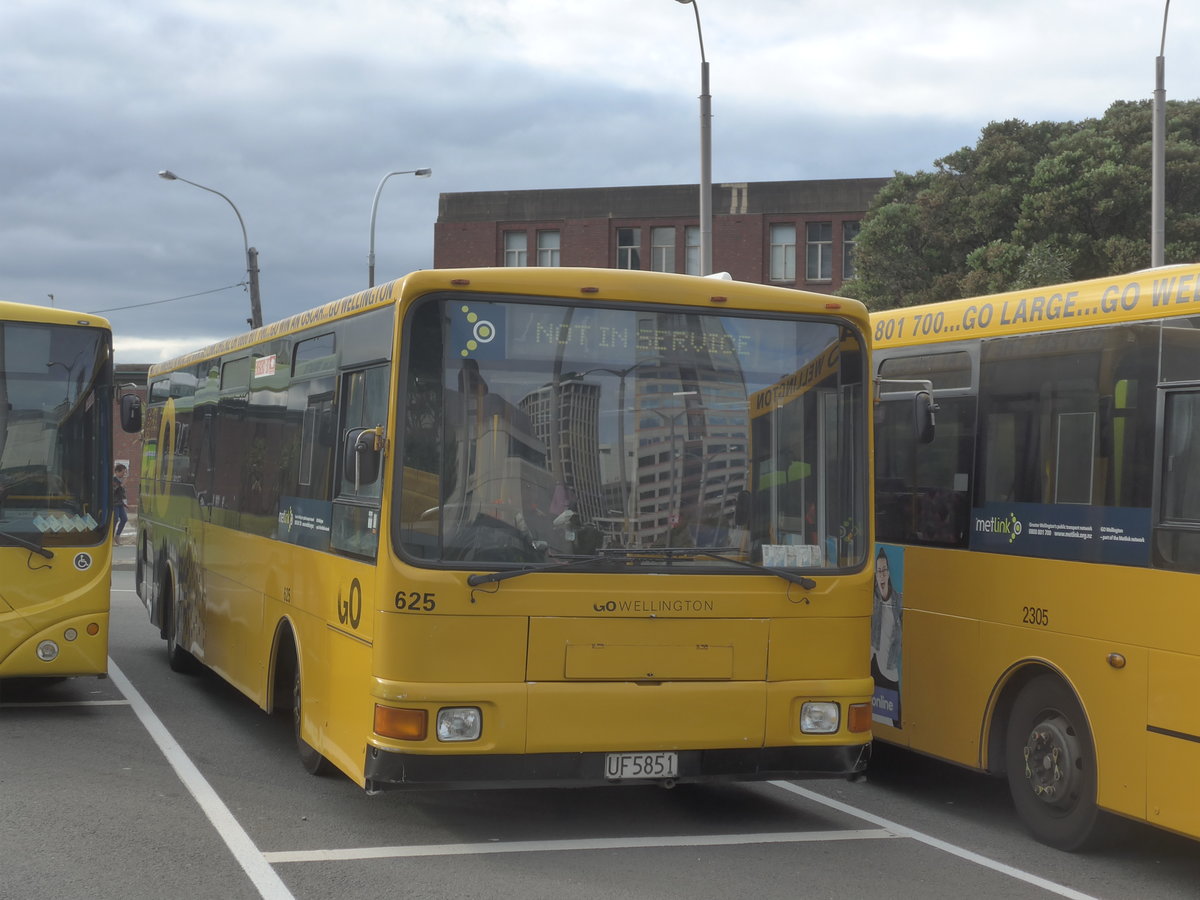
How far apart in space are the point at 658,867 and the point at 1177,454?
3.19 meters

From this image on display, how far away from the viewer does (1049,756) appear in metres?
8.10

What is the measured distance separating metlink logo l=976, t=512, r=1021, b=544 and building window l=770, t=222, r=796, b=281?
154ft

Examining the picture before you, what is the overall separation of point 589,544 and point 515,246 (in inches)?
2036

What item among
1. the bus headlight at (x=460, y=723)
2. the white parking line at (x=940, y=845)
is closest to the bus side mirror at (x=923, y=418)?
the white parking line at (x=940, y=845)

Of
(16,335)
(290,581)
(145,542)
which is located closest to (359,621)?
(290,581)

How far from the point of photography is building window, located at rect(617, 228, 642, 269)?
56.5 m

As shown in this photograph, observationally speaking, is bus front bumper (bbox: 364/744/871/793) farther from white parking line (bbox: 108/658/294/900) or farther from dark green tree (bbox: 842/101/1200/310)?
dark green tree (bbox: 842/101/1200/310)

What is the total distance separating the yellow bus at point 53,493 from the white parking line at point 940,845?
538 cm

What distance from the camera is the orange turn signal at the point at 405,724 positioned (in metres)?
7.29

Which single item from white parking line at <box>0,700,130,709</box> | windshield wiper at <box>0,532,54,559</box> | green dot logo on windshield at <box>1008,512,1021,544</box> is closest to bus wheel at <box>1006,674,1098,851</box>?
green dot logo on windshield at <box>1008,512,1021,544</box>

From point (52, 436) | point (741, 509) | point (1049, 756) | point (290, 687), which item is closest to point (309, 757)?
point (290, 687)

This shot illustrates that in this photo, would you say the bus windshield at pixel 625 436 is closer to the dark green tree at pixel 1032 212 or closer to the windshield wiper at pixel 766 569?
the windshield wiper at pixel 766 569

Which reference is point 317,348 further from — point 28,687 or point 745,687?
point 28,687

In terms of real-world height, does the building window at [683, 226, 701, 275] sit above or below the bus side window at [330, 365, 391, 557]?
above
